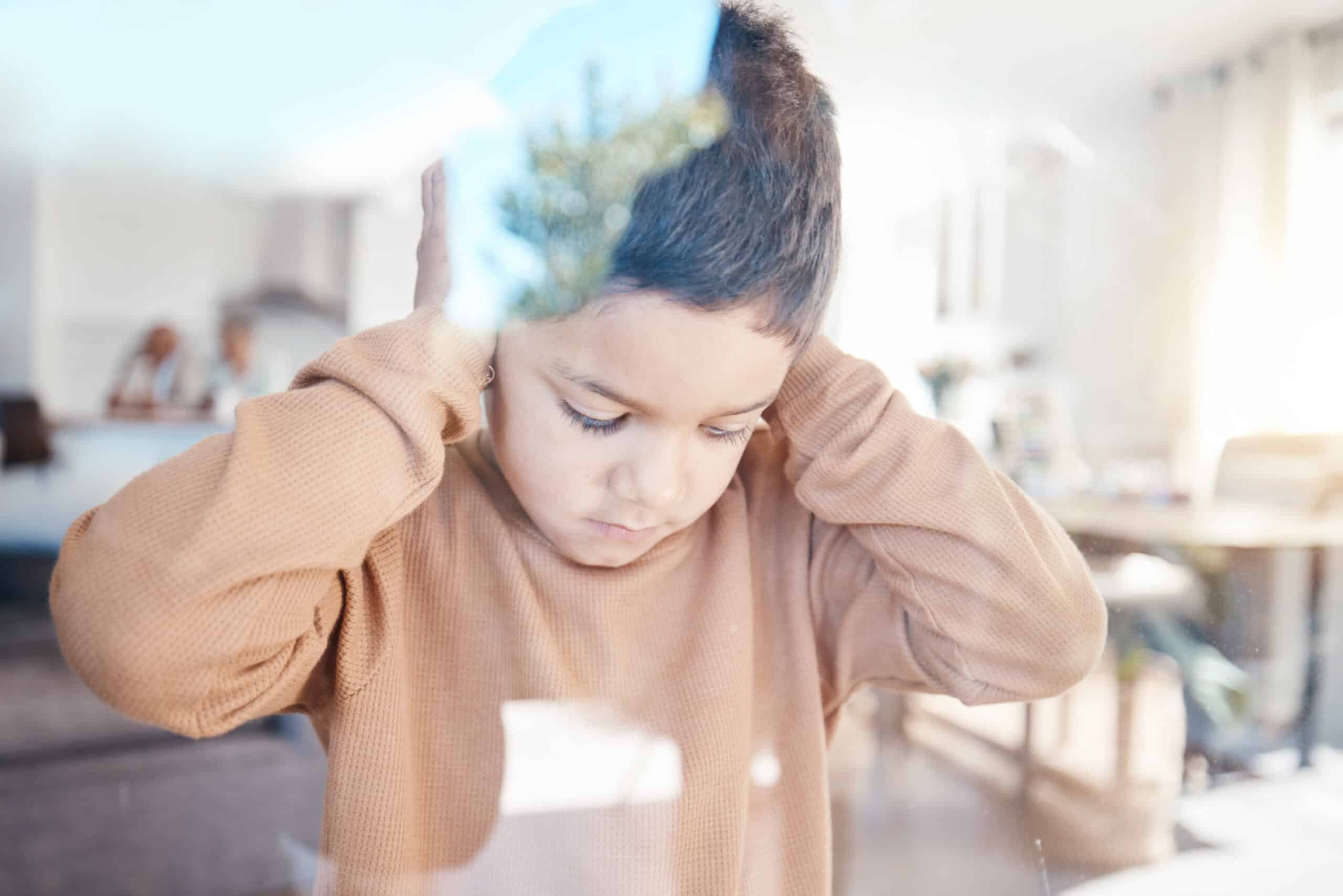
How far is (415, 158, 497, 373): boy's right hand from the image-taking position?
0.44m

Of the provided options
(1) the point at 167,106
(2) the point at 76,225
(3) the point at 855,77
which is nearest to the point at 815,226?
(3) the point at 855,77

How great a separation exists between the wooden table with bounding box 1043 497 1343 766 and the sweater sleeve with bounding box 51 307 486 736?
41 centimetres

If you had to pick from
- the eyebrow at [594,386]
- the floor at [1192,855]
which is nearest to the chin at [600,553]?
the eyebrow at [594,386]

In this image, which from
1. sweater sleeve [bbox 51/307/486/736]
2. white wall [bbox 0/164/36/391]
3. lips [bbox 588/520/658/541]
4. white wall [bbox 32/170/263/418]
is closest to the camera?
sweater sleeve [bbox 51/307/486/736]

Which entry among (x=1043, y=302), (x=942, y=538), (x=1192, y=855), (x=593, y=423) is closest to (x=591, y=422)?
(x=593, y=423)

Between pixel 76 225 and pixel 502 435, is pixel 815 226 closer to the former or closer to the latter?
pixel 502 435

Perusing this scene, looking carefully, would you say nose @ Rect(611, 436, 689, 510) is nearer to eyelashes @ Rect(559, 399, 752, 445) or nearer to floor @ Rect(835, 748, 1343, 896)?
eyelashes @ Rect(559, 399, 752, 445)

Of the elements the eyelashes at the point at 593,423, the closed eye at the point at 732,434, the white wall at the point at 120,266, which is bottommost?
the closed eye at the point at 732,434

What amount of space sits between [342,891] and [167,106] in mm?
561

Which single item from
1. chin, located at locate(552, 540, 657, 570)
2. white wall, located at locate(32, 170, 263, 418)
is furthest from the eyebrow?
white wall, located at locate(32, 170, 263, 418)

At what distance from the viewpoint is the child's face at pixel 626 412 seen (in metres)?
0.43

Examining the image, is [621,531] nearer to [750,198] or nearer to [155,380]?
[750,198]

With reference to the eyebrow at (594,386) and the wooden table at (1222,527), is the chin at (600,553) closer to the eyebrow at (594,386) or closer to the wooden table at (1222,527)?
the eyebrow at (594,386)

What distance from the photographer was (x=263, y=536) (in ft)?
1.31
